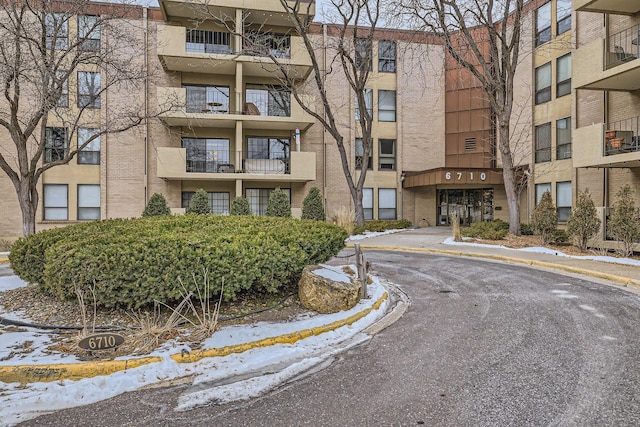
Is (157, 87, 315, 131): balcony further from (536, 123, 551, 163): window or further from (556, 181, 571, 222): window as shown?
(556, 181, 571, 222): window

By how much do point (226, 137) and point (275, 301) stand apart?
17.4 metres

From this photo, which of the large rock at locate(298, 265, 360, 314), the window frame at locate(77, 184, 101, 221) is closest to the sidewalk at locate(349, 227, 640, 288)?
the large rock at locate(298, 265, 360, 314)

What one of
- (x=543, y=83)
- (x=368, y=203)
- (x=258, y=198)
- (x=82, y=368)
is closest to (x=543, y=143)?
(x=543, y=83)

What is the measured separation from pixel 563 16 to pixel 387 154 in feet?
36.0

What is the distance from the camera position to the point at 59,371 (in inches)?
162

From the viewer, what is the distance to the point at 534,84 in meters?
20.5

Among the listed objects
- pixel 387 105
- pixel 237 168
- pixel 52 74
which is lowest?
pixel 237 168

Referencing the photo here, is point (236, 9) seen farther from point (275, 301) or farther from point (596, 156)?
point (275, 301)

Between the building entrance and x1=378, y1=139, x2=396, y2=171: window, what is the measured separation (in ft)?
12.5

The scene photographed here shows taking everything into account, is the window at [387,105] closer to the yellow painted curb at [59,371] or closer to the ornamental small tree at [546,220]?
the ornamental small tree at [546,220]

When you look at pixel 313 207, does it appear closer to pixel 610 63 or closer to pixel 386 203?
pixel 386 203

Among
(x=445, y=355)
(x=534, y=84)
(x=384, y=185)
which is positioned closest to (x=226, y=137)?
(x=384, y=185)

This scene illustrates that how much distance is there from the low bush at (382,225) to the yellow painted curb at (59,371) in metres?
16.1

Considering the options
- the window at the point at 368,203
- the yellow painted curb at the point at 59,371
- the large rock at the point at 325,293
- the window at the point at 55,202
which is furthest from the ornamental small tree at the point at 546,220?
the window at the point at 55,202
